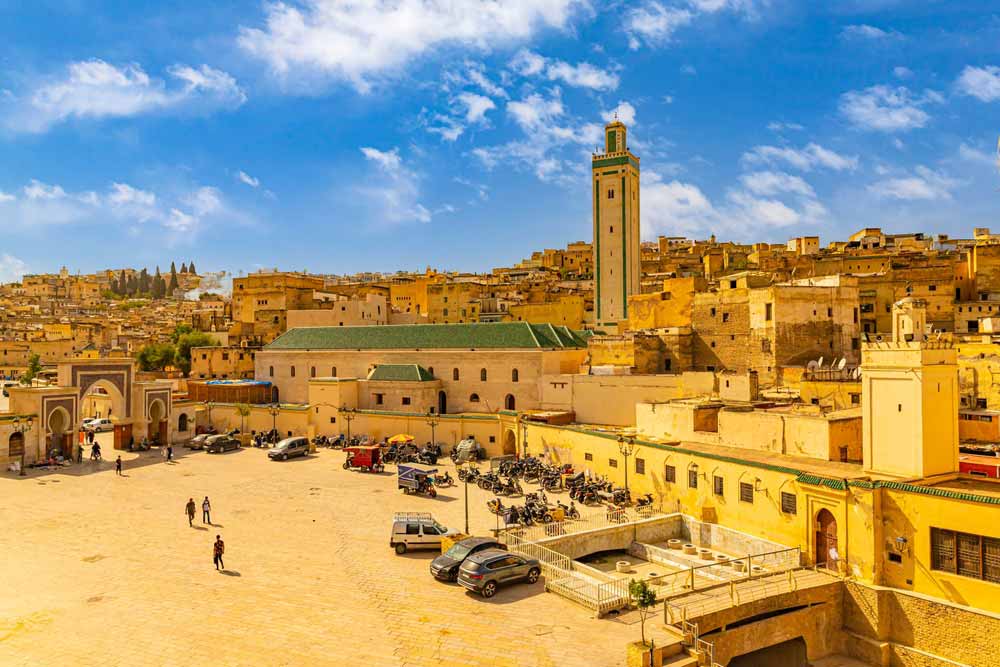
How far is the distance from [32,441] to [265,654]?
70.9 ft

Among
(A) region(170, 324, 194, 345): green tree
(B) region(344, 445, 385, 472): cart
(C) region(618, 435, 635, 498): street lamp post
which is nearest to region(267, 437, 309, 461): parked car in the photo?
(B) region(344, 445, 385, 472): cart

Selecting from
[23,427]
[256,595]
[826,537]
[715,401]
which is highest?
[715,401]

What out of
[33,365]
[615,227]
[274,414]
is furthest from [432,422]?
[33,365]

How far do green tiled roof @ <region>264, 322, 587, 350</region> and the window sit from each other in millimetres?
17790

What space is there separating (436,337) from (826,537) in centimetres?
2435

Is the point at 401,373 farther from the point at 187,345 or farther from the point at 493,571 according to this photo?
the point at 187,345

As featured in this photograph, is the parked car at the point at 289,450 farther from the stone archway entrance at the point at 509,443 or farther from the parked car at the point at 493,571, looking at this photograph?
the parked car at the point at 493,571

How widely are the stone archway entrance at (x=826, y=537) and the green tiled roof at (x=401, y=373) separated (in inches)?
887

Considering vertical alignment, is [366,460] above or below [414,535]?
above

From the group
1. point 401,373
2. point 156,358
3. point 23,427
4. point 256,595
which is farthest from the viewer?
point 156,358

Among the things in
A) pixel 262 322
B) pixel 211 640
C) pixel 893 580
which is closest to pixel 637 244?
pixel 262 322

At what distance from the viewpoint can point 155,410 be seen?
3294cm

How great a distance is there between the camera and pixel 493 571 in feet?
44.4

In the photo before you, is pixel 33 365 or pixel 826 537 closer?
pixel 826 537
